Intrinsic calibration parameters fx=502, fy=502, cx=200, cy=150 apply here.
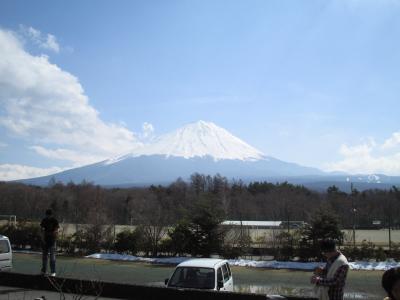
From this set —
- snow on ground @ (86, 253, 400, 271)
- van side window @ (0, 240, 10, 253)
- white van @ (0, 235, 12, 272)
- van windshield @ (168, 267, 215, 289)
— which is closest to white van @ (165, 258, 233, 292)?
van windshield @ (168, 267, 215, 289)

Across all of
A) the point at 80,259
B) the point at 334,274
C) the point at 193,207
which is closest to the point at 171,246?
the point at 193,207

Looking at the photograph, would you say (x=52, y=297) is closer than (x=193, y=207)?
Yes

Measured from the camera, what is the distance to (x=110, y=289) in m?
10.6

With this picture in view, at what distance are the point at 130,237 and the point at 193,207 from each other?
4.30 metres

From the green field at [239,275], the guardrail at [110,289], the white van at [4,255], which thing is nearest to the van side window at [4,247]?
the white van at [4,255]

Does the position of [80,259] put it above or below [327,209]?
below

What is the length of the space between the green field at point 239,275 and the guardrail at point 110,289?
396 cm

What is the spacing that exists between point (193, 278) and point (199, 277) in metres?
0.14

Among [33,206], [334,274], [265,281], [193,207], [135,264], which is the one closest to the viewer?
[334,274]

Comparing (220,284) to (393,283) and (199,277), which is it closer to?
(199,277)

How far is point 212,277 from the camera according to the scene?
11023 mm

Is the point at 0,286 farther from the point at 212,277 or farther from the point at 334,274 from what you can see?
the point at 334,274

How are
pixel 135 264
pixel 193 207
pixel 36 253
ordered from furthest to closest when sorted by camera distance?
1. pixel 36 253
2. pixel 193 207
3. pixel 135 264

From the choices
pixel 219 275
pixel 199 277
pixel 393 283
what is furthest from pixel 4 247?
pixel 393 283
